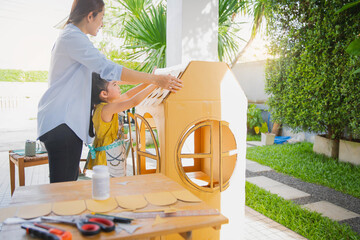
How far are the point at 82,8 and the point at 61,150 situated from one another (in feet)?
2.74

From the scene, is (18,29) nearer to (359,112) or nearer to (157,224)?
(359,112)

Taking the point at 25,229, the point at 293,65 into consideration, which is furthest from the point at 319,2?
the point at 25,229

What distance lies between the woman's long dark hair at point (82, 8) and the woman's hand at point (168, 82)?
54 cm

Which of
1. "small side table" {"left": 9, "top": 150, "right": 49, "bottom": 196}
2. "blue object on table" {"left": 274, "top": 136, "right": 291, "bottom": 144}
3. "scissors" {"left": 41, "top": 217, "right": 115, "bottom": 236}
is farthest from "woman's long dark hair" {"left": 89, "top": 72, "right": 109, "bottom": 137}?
"blue object on table" {"left": 274, "top": 136, "right": 291, "bottom": 144}

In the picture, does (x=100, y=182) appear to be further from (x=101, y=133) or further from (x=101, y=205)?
(x=101, y=133)

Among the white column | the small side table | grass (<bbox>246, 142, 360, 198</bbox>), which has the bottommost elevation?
grass (<bbox>246, 142, 360, 198</bbox>)

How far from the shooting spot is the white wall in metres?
8.12

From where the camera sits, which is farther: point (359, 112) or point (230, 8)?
point (230, 8)

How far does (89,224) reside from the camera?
930 mm

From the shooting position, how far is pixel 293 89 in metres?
5.27

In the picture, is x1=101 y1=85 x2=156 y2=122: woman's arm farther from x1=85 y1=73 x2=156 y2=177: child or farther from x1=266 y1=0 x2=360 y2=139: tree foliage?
x1=266 y1=0 x2=360 y2=139: tree foliage

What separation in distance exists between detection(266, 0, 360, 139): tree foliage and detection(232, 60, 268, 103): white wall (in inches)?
85.9

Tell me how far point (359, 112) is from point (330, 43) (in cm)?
121

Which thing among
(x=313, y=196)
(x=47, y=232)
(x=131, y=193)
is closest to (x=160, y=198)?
(x=131, y=193)
